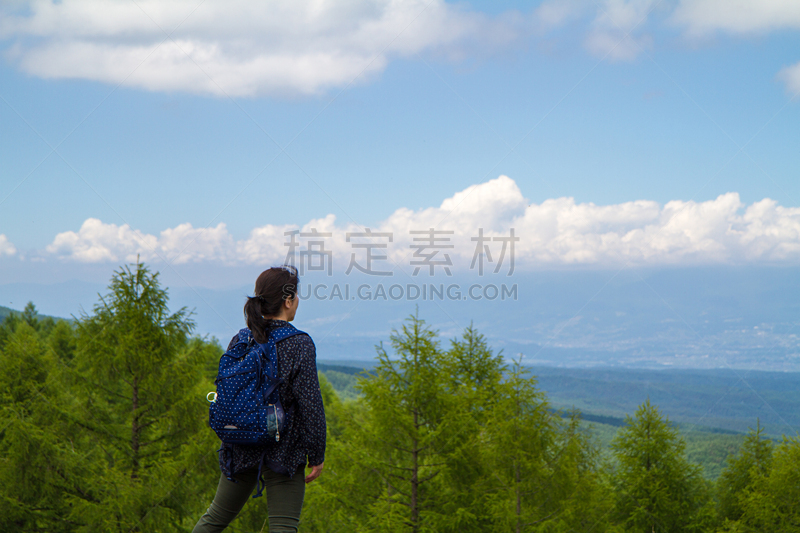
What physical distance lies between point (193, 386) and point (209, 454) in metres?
1.98

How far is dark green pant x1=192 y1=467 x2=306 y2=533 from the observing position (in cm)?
347

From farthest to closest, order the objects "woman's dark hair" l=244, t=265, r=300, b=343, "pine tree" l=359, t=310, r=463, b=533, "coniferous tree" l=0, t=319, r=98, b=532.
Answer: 1. "pine tree" l=359, t=310, r=463, b=533
2. "coniferous tree" l=0, t=319, r=98, b=532
3. "woman's dark hair" l=244, t=265, r=300, b=343

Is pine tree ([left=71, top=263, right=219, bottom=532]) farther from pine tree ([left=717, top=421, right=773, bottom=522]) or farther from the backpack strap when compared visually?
pine tree ([left=717, top=421, right=773, bottom=522])

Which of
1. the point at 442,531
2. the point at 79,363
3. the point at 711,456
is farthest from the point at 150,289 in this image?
the point at 711,456

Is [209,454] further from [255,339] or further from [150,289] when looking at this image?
[255,339]

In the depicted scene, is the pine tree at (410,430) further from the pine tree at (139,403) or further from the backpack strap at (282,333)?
the backpack strap at (282,333)

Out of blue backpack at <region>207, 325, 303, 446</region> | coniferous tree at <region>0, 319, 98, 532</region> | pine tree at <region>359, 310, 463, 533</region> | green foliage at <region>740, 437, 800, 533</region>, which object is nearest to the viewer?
blue backpack at <region>207, 325, 303, 446</region>

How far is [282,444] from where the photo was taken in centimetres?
346

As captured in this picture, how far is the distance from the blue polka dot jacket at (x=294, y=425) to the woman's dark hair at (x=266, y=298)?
89mm

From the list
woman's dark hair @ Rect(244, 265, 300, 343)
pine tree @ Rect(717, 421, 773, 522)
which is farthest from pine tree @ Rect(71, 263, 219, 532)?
pine tree @ Rect(717, 421, 773, 522)

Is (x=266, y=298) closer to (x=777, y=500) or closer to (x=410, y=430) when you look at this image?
(x=410, y=430)

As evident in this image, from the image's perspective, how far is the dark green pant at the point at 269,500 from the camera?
11.4 feet

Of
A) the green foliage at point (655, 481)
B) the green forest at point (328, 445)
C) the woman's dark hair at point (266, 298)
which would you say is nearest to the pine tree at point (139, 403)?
the green forest at point (328, 445)

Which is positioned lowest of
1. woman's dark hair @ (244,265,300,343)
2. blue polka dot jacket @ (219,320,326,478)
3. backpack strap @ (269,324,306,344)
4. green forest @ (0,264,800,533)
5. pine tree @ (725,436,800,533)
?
pine tree @ (725,436,800,533)
